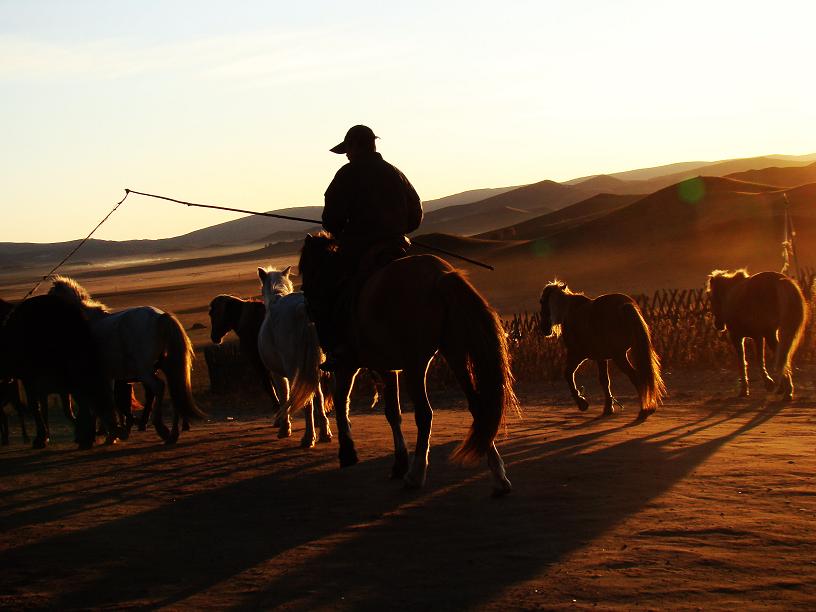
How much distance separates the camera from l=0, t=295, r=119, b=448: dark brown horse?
1307 centimetres

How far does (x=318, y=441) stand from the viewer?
13.3 metres

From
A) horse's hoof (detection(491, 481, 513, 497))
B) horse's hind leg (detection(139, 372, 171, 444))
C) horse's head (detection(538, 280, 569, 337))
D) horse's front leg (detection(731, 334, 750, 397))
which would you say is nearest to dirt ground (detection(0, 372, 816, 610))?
horse's hoof (detection(491, 481, 513, 497))

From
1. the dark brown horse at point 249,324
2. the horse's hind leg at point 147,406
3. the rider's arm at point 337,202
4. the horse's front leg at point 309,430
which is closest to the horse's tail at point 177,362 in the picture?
the horse's hind leg at point 147,406

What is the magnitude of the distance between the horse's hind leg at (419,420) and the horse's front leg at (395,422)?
0.44 metres

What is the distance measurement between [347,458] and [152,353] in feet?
13.0

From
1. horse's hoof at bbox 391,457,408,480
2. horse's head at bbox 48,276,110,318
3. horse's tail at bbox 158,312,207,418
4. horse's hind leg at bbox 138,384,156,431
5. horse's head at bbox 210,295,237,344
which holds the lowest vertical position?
horse's hoof at bbox 391,457,408,480

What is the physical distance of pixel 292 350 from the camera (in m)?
12.8

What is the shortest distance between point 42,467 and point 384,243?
175 inches

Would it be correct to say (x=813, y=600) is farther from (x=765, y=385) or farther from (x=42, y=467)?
(x=765, y=385)

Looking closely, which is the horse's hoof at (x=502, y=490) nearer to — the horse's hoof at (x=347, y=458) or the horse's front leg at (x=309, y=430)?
the horse's hoof at (x=347, y=458)

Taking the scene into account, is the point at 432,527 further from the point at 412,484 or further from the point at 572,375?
the point at 572,375

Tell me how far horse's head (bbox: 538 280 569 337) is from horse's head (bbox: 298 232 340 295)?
5608 millimetres

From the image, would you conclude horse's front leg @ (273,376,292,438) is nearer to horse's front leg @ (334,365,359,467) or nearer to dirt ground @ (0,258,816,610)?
dirt ground @ (0,258,816,610)

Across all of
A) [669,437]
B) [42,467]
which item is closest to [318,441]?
[42,467]
